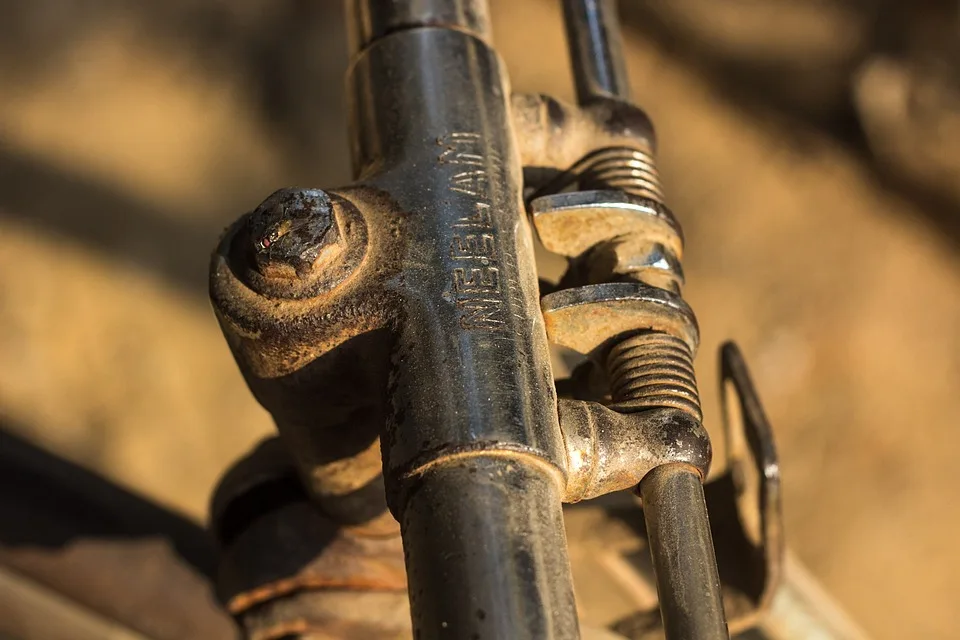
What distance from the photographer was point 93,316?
5.41 feet

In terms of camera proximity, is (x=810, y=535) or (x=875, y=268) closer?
(x=810, y=535)

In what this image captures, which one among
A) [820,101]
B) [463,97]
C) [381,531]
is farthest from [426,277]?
[820,101]

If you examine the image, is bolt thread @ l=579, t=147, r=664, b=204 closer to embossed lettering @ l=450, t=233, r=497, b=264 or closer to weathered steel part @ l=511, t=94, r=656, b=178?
weathered steel part @ l=511, t=94, r=656, b=178

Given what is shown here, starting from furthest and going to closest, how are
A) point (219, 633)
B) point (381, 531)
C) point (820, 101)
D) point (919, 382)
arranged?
point (820, 101)
point (919, 382)
point (219, 633)
point (381, 531)

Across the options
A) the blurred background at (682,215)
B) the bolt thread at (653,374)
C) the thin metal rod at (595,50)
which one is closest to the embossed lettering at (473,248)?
the bolt thread at (653,374)

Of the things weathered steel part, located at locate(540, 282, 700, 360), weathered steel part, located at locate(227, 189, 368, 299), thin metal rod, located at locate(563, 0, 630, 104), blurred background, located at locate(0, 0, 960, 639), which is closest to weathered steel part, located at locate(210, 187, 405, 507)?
weathered steel part, located at locate(227, 189, 368, 299)

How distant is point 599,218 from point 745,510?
0.31 metres

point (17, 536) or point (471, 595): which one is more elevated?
point (17, 536)

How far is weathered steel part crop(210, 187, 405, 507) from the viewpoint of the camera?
553mm

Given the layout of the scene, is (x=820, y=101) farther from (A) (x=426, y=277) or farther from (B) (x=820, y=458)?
(A) (x=426, y=277)

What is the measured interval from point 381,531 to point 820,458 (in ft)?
3.90

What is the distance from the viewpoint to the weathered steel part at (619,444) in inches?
21.2

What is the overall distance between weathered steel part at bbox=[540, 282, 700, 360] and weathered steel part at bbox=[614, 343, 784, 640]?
0.50 ft

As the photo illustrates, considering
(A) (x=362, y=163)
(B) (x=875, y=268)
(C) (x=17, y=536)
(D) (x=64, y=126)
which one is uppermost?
(D) (x=64, y=126)
